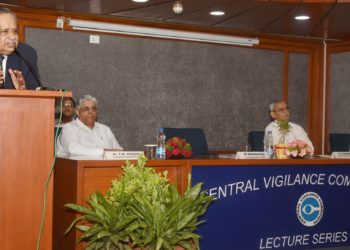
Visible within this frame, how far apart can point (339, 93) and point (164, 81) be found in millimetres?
2616

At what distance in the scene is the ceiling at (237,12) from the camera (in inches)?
223

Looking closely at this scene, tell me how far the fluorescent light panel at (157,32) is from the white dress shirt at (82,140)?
1692 mm

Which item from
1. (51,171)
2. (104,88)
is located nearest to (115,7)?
(104,88)

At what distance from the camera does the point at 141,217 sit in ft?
8.96

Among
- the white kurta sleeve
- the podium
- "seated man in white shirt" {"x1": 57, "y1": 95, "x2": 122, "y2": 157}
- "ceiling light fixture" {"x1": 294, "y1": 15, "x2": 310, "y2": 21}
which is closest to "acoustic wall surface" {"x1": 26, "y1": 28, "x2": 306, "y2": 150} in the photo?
"ceiling light fixture" {"x1": 294, "y1": 15, "x2": 310, "y2": 21}

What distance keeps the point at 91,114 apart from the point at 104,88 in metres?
1.65

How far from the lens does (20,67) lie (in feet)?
8.32

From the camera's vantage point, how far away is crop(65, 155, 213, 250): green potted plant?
2711 mm

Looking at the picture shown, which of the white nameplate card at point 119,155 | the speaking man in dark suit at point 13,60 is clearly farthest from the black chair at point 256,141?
the speaking man in dark suit at point 13,60

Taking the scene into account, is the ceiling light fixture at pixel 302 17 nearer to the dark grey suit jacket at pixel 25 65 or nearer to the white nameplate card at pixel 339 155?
the white nameplate card at pixel 339 155

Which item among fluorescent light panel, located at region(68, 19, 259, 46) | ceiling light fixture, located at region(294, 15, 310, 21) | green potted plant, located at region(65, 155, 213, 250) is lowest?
green potted plant, located at region(65, 155, 213, 250)

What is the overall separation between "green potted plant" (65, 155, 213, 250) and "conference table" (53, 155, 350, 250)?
29.1 inches

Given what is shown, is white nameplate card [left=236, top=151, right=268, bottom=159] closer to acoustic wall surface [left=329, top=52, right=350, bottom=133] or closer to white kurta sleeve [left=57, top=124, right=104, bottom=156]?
white kurta sleeve [left=57, top=124, right=104, bottom=156]

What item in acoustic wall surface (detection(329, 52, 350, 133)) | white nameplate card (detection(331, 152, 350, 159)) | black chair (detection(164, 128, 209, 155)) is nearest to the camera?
white nameplate card (detection(331, 152, 350, 159))
